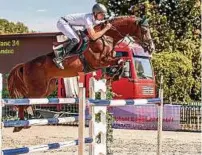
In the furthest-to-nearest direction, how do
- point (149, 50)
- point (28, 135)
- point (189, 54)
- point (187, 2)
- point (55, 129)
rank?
point (187, 2) → point (189, 54) → point (55, 129) → point (28, 135) → point (149, 50)

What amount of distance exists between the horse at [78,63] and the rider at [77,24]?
0.07 metres

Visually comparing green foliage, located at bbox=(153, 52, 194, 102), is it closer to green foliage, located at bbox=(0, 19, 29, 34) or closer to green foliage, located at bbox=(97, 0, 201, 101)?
green foliage, located at bbox=(97, 0, 201, 101)

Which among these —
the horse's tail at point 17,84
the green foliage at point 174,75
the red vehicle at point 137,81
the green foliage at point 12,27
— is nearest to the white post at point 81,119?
the horse's tail at point 17,84

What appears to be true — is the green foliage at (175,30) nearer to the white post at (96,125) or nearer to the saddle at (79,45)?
the white post at (96,125)

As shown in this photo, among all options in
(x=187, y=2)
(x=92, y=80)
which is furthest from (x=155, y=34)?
(x=92, y=80)

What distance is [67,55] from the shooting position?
253 inches

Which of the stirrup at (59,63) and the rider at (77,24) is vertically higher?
the rider at (77,24)

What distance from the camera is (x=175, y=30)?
20000 mm

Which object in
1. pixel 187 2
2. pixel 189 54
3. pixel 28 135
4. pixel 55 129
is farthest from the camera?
pixel 187 2

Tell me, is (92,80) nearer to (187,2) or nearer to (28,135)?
(28,135)

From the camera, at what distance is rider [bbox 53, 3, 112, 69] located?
6.28 m

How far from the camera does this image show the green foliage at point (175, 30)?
55.6ft

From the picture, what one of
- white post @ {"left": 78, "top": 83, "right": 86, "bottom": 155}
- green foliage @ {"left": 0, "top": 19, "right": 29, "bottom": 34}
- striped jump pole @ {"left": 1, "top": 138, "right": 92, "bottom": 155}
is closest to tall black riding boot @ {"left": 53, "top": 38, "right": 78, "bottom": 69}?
striped jump pole @ {"left": 1, "top": 138, "right": 92, "bottom": 155}

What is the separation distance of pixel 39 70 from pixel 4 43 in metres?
12.7
